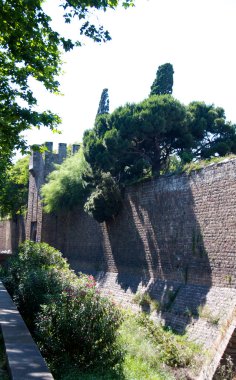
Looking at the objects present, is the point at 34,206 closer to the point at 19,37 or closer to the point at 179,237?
the point at 179,237

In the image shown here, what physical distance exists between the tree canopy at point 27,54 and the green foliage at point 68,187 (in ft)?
33.6

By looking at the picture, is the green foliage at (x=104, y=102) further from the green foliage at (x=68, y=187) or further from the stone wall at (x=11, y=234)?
the stone wall at (x=11, y=234)

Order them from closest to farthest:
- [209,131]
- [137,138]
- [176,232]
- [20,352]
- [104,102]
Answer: [20,352] < [176,232] < [137,138] < [209,131] < [104,102]

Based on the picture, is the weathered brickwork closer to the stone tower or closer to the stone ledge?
the stone ledge

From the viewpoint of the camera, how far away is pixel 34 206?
29.5 m

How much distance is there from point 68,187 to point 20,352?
59.0 feet

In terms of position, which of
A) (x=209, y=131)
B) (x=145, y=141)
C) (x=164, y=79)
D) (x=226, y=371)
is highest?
(x=164, y=79)

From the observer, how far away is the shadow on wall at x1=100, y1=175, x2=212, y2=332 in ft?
41.8

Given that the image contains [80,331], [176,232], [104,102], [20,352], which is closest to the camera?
[20,352]

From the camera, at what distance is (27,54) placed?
10320 millimetres

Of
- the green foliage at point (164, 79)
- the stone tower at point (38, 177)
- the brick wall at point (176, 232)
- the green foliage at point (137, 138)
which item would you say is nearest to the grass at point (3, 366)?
the brick wall at point (176, 232)

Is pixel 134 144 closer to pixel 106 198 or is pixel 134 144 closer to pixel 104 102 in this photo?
pixel 106 198

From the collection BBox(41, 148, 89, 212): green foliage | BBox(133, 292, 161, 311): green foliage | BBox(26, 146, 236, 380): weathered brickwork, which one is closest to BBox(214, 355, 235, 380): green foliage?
BBox(26, 146, 236, 380): weathered brickwork

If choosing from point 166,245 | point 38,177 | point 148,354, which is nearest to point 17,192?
point 38,177
